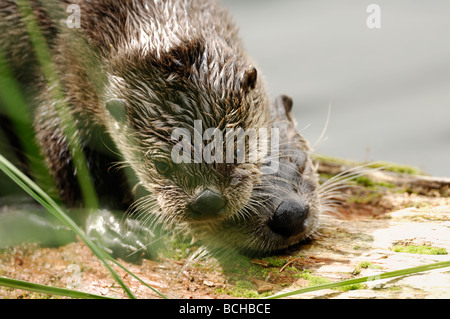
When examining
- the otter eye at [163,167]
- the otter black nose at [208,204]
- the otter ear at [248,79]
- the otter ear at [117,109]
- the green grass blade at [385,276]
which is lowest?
the green grass blade at [385,276]

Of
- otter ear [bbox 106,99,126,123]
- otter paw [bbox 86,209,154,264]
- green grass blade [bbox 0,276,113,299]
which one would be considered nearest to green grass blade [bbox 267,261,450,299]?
green grass blade [bbox 0,276,113,299]

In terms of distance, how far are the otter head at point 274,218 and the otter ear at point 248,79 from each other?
36 cm

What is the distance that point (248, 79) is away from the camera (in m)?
1.89

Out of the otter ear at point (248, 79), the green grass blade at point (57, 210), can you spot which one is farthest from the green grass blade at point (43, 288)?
the otter ear at point (248, 79)

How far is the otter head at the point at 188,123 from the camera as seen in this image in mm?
1708

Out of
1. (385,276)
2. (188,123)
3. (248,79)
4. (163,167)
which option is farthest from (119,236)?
(385,276)

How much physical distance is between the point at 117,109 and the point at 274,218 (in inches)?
31.4

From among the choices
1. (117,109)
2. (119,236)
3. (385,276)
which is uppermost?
(117,109)

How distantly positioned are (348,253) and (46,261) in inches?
50.1

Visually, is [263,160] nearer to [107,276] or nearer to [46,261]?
[107,276]

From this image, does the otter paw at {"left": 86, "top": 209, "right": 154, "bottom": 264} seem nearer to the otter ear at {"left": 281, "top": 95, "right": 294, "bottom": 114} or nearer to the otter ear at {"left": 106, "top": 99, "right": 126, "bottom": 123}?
the otter ear at {"left": 106, "top": 99, "right": 126, "bottom": 123}

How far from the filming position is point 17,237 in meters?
2.10

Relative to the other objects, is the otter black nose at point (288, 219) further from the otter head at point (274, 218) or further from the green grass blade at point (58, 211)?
the green grass blade at point (58, 211)

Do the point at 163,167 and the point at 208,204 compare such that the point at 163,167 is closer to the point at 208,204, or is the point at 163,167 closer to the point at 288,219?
Result: the point at 208,204
